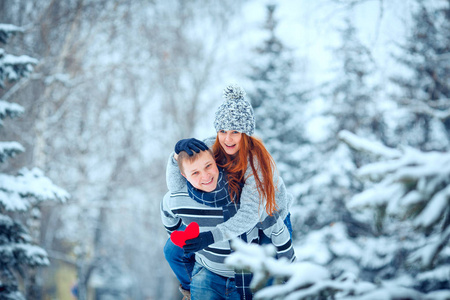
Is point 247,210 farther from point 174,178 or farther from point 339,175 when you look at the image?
point 339,175

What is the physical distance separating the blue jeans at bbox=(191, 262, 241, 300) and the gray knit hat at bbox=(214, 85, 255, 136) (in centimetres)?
106

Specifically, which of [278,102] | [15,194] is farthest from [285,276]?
[278,102]

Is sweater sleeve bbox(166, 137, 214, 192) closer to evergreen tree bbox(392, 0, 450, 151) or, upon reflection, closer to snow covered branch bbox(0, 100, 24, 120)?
snow covered branch bbox(0, 100, 24, 120)

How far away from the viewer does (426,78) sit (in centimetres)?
726

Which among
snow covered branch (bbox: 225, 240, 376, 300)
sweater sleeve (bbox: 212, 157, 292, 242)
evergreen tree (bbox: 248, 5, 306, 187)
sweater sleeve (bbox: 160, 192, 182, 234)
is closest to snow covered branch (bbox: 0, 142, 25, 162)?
sweater sleeve (bbox: 160, 192, 182, 234)

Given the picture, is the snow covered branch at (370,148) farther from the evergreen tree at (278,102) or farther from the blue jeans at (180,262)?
the evergreen tree at (278,102)

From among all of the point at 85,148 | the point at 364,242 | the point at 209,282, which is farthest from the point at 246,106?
the point at 85,148

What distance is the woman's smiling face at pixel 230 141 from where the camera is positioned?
90.7 inches

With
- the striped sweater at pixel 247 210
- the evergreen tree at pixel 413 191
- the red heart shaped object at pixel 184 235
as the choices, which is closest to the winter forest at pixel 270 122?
the evergreen tree at pixel 413 191

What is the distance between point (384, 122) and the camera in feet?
25.2

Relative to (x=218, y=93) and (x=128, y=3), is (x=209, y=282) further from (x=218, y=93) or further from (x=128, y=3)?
(x=218, y=93)

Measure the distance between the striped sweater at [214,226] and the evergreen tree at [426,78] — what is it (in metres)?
5.75

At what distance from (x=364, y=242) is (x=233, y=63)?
27.9ft

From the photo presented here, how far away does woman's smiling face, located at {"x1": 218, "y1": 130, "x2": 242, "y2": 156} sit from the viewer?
7.55 ft
